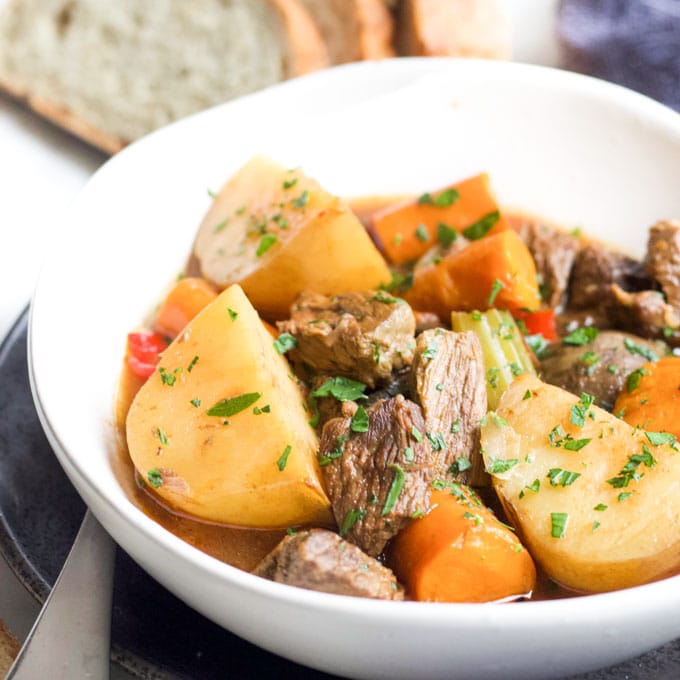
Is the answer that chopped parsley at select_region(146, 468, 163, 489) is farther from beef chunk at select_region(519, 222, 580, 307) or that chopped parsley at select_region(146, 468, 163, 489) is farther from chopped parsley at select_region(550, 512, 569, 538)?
beef chunk at select_region(519, 222, 580, 307)

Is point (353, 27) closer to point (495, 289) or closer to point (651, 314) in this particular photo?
point (495, 289)

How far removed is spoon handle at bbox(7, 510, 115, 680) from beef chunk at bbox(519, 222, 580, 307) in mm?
1479

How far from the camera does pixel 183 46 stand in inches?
148

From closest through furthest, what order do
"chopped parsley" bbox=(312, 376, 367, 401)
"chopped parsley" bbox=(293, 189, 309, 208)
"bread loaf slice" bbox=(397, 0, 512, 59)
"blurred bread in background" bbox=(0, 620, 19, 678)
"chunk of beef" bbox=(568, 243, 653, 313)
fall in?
1. "blurred bread in background" bbox=(0, 620, 19, 678)
2. "chopped parsley" bbox=(312, 376, 367, 401)
3. "chopped parsley" bbox=(293, 189, 309, 208)
4. "chunk of beef" bbox=(568, 243, 653, 313)
5. "bread loaf slice" bbox=(397, 0, 512, 59)

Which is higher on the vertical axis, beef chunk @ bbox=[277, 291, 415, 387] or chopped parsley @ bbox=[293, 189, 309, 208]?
chopped parsley @ bbox=[293, 189, 309, 208]

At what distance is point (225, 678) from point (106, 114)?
9.44 feet

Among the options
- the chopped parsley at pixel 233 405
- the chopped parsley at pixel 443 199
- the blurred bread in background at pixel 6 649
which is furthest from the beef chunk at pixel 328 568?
the chopped parsley at pixel 443 199

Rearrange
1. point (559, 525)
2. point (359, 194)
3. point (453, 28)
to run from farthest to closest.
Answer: point (453, 28) < point (359, 194) < point (559, 525)

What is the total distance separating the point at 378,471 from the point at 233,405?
13.1 inches

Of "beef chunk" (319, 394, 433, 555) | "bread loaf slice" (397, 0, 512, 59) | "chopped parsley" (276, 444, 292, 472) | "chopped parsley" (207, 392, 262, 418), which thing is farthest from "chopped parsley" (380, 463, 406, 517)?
"bread loaf slice" (397, 0, 512, 59)

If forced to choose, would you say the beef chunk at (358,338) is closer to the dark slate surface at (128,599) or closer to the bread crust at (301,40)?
the dark slate surface at (128,599)

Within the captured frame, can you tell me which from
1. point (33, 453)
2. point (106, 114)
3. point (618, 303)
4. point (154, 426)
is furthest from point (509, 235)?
point (106, 114)

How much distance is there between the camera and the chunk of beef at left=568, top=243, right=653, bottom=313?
2.59 m

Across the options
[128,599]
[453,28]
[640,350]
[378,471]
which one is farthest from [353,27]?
[128,599]
